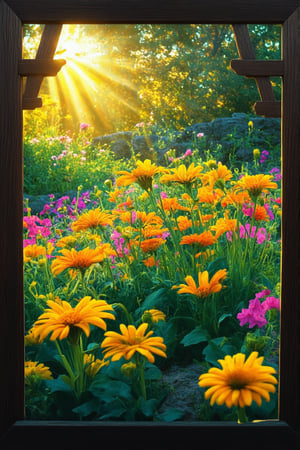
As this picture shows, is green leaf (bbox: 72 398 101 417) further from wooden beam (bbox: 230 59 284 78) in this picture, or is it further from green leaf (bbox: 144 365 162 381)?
wooden beam (bbox: 230 59 284 78)

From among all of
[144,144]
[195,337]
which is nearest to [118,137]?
[144,144]

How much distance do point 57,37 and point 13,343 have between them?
110 cm

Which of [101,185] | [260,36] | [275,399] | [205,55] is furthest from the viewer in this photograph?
[205,55]

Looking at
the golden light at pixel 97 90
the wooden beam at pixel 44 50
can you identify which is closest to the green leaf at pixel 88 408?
the wooden beam at pixel 44 50

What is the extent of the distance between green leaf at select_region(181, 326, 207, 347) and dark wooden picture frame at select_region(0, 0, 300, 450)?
0.92ft

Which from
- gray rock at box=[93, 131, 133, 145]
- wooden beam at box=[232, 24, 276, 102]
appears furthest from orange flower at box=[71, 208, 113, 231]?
gray rock at box=[93, 131, 133, 145]

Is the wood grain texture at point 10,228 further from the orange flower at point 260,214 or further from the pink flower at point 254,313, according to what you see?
the orange flower at point 260,214

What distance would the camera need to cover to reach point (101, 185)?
4.08 metres
